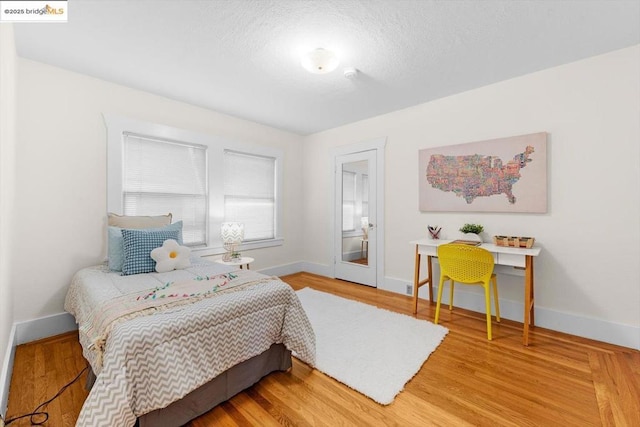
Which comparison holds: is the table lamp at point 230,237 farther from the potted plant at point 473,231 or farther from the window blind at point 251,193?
the potted plant at point 473,231

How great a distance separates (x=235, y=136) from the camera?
3.90 m

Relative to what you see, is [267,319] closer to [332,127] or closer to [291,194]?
[291,194]

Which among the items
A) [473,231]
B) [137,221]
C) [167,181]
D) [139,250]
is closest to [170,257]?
[139,250]

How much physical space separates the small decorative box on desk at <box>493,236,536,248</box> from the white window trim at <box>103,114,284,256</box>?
10.3 ft

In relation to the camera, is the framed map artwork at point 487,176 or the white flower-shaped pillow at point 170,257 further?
the framed map artwork at point 487,176

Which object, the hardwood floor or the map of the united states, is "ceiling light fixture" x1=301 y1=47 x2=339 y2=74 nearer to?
the map of the united states

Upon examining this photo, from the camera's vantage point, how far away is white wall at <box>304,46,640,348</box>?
7.40ft

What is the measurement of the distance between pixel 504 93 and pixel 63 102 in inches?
Answer: 177

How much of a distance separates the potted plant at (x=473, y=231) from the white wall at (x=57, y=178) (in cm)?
392

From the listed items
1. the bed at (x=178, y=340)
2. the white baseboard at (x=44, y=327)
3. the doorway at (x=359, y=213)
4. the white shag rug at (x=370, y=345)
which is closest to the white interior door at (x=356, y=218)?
the doorway at (x=359, y=213)

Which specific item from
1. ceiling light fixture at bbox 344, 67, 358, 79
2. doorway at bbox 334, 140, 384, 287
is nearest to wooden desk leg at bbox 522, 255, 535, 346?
doorway at bbox 334, 140, 384, 287

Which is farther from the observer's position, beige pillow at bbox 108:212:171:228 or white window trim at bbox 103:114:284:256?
white window trim at bbox 103:114:284:256

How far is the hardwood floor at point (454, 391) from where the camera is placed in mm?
1503

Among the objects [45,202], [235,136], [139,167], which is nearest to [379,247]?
[235,136]
